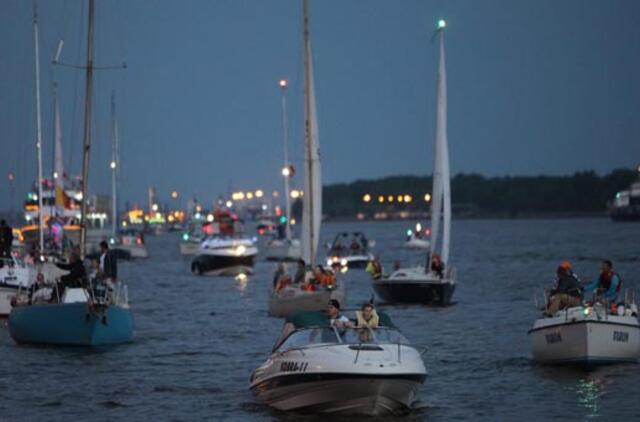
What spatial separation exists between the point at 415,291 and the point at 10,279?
15039 millimetres

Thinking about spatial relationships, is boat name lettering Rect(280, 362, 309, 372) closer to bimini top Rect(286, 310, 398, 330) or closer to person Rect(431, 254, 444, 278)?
bimini top Rect(286, 310, 398, 330)

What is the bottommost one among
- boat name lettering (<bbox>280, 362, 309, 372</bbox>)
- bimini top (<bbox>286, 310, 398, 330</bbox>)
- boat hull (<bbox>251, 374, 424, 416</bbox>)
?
boat hull (<bbox>251, 374, 424, 416</bbox>)

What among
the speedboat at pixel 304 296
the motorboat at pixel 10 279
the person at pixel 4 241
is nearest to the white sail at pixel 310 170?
the speedboat at pixel 304 296

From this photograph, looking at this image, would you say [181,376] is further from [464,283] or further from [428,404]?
[464,283]

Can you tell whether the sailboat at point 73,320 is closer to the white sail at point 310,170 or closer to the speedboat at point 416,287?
the white sail at point 310,170

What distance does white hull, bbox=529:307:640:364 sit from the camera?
3025 cm

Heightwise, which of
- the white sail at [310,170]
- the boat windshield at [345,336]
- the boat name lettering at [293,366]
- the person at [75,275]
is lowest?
the boat name lettering at [293,366]

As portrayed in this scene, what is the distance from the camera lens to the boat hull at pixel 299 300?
1764 inches

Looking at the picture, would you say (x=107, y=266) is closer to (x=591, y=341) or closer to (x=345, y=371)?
(x=591, y=341)

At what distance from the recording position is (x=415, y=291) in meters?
51.8

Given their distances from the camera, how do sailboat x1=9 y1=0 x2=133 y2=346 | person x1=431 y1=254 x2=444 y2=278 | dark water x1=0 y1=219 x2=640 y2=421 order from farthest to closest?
1. person x1=431 y1=254 x2=444 y2=278
2. sailboat x1=9 y1=0 x2=133 y2=346
3. dark water x1=0 y1=219 x2=640 y2=421

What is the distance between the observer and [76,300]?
115ft

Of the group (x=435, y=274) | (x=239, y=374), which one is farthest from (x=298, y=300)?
(x=239, y=374)

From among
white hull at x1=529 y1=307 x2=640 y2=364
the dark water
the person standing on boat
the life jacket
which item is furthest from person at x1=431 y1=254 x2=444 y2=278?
white hull at x1=529 y1=307 x2=640 y2=364
